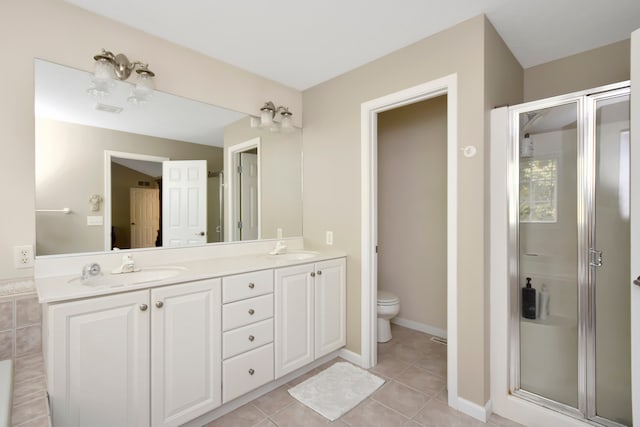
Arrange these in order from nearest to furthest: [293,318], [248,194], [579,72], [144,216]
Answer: [144,216] → [293,318] → [579,72] → [248,194]

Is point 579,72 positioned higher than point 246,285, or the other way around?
point 579,72

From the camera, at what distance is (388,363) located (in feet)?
7.89

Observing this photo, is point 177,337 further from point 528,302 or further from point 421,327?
point 421,327

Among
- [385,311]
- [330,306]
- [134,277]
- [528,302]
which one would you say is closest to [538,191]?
[528,302]

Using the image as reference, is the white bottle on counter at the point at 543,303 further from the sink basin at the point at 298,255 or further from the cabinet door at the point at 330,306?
the sink basin at the point at 298,255

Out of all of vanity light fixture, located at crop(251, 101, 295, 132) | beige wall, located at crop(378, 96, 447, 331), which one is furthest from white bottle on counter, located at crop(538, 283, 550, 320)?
vanity light fixture, located at crop(251, 101, 295, 132)

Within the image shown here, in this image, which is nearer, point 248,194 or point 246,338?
point 246,338

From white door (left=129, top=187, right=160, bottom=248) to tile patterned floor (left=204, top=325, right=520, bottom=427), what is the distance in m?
1.21

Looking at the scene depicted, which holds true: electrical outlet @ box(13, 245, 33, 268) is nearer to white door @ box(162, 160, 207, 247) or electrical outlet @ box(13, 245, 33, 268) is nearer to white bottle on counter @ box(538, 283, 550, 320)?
white door @ box(162, 160, 207, 247)

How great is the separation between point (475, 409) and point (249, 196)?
7.25 ft

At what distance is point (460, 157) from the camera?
1833mm

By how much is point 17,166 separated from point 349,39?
2076 mm

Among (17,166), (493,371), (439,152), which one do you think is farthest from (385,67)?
(17,166)

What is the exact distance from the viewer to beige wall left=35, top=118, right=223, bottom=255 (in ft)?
5.24
